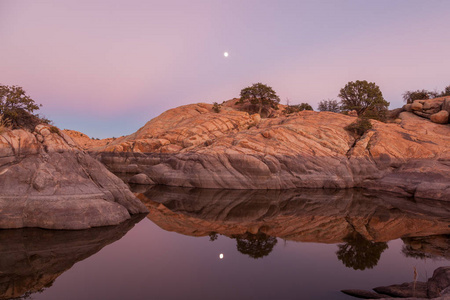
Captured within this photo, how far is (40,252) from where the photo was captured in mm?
9039

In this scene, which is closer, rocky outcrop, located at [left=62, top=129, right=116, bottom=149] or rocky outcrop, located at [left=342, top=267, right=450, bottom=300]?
rocky outcrop, located at [left=342, top=267, right=450, bottom=300]

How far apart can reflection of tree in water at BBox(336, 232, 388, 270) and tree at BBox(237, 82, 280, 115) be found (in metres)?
49.7

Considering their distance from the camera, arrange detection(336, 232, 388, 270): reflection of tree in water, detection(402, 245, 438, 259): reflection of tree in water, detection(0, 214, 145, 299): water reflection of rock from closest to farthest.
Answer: detection(0, 214, 145, 299): water reflection of rock
detection(336, 232, 388, 270): reflection of tree in water
detection(402, 245, 438, 259): reflection of tree in water

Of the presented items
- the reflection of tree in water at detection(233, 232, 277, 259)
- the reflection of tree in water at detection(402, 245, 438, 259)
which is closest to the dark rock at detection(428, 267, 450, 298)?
the reflection of tree in water at detection(402, 245, 438, 259)

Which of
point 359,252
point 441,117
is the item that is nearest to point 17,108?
point 359,252

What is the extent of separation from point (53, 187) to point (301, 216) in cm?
1438

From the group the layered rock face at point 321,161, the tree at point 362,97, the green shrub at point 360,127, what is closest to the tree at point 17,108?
the layered rock face at point 321,161

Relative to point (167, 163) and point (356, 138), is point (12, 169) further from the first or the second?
point (356, 138)

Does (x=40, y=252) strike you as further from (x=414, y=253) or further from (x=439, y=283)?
(x=414, y=253)

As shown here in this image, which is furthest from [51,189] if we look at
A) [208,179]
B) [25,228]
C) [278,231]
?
[208,179]

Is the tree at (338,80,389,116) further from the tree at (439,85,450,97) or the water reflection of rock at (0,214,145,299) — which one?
the water reflection of rock at (0,214,145,299)

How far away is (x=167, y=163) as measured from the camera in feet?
108

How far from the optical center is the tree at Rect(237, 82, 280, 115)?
59438 mm

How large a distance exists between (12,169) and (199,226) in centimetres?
977
